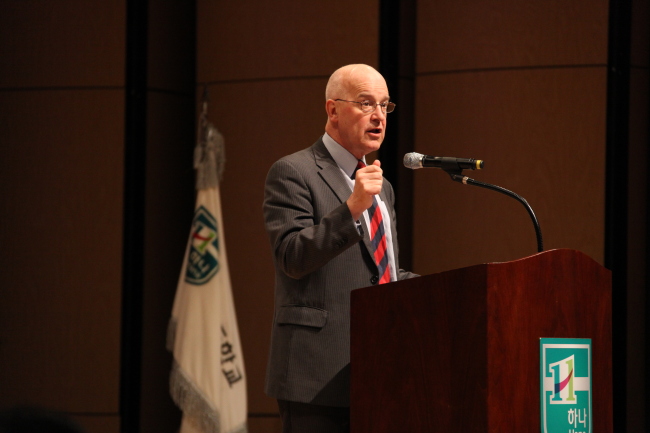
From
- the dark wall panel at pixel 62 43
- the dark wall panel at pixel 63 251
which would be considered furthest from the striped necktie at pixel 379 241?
the dark wall panel at pixel 62 43

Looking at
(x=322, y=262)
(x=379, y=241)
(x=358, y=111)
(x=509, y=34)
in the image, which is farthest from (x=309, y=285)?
(x=509, y=34)

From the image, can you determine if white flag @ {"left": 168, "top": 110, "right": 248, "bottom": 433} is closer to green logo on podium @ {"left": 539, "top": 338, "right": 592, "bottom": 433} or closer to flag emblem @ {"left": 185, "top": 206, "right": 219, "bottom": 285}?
flag emblem @ {"left": 185, "top": 206, "right": 219, "bottom": 285}

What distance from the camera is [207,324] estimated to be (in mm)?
3914

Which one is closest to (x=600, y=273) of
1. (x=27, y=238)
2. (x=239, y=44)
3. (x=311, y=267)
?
(x=311, y=267)

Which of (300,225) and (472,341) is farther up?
(300,225)

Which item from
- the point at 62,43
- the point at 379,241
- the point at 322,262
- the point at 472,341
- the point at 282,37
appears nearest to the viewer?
the point at 472,341

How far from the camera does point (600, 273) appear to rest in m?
1.83

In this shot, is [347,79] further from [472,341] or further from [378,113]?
[472,341]

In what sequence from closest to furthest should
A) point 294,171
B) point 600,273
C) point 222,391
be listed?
point 600,273 → point 294,171 → point 222,391

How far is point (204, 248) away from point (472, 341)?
2.46 m

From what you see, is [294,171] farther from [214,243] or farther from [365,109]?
[214,243]

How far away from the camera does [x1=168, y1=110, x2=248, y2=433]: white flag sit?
12.6 ft

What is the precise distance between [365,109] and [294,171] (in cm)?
27

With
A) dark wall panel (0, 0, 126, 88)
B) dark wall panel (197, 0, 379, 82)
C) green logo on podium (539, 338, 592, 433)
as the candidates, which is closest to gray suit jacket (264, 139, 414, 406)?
green logo on podium (539, 338, 592, 433)
